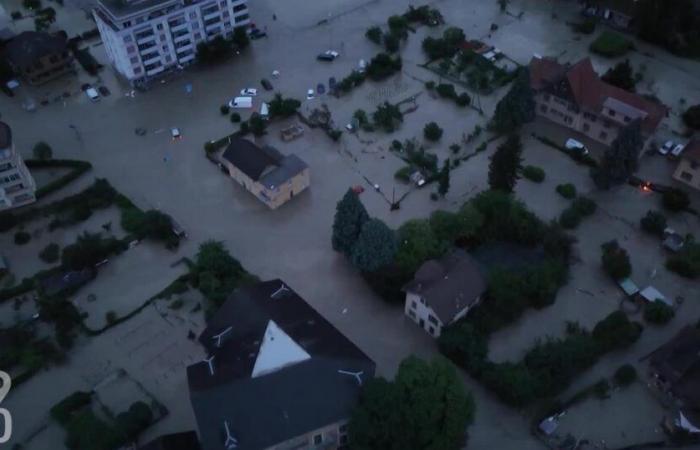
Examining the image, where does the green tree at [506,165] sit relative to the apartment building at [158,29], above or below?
below

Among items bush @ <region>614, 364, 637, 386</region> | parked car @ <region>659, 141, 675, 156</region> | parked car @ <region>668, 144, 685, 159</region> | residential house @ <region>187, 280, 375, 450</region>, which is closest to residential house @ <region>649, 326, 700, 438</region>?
bush @ <region>614, 364, 637, 386</region>

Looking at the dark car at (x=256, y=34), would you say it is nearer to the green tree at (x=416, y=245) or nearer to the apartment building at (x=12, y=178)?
the apartment building at (x=12, y=178)

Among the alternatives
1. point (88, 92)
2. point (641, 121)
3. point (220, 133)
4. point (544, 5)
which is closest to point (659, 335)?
point (641, 121)

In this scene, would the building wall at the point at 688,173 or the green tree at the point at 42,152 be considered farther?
the green tree at the point at 42,152

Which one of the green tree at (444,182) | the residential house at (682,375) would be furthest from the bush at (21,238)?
the residential house at (682,375)

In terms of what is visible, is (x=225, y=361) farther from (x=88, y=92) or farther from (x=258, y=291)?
(x=88, y=92)
